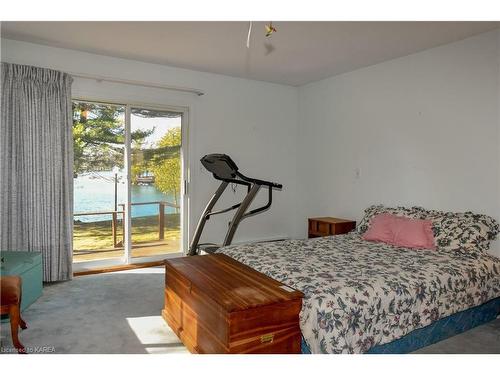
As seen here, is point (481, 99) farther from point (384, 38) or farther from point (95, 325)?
point (95, 325)

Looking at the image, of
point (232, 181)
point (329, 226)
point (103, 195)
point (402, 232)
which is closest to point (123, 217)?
point (103, 195)

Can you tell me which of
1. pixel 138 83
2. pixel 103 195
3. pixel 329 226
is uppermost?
pixel 138 83

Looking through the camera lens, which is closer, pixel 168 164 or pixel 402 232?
pixel 402 232

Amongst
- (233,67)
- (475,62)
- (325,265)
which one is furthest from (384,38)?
(325,265)

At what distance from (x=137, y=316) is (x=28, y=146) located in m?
2.02

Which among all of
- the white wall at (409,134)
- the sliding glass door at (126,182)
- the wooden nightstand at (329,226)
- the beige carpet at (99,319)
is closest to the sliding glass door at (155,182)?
the sliding glass door at (126,182)

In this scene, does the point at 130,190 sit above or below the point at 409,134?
below


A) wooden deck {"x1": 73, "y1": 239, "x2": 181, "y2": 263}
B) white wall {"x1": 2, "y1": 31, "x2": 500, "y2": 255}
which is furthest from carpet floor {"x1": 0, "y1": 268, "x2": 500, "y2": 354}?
white wall {"x1": 2, "y1": 31, "x2": 500, "y2": 255}

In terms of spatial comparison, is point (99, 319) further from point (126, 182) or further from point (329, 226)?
point (329, 226)

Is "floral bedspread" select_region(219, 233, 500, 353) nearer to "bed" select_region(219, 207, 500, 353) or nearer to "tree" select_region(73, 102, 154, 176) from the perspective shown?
"bed" select_region(219, 207, 500, 353)

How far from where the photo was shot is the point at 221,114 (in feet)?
16.1

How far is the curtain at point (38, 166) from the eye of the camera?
348cm

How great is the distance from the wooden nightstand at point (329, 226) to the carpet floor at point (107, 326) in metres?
1.77

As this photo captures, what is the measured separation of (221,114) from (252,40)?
1510 mm
